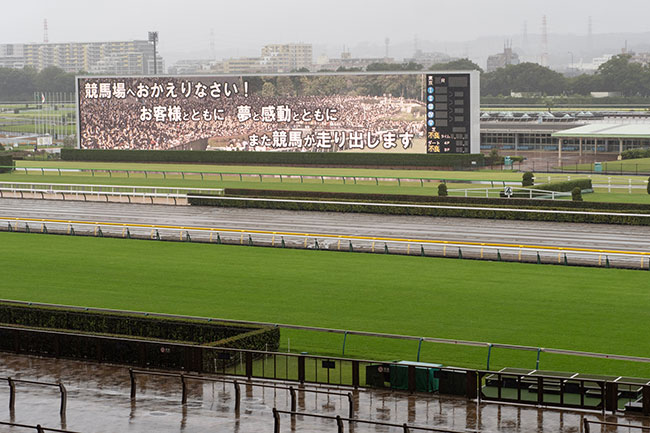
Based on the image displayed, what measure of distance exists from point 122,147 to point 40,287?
4472 cm

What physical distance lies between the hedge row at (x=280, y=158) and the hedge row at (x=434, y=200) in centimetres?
1818

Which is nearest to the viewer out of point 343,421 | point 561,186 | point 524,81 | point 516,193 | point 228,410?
point 343,421

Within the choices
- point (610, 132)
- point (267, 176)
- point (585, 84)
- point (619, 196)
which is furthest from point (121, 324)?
point (585, 84)

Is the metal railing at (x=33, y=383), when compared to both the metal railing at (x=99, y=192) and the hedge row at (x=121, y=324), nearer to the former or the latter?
the hedge row at (x=121, y=324)

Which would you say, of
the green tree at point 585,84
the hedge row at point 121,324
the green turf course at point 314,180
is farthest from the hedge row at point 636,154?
the green tree at point 585,84

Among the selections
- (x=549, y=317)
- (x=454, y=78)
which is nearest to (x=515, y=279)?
(x=549, y=317)

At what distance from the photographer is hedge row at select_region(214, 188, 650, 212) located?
A: 42.6 meters

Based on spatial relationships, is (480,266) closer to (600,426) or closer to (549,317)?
(549,317)

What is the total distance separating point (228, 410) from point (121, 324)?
6.15 metres

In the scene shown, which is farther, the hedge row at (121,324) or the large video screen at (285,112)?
the large video screen at (285,112)

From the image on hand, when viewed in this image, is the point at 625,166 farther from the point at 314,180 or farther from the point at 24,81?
the point at 24,81

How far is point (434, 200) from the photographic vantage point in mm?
45938

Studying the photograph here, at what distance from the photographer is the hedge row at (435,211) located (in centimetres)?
4103

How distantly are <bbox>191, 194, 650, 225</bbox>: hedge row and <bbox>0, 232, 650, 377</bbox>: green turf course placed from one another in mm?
9409
